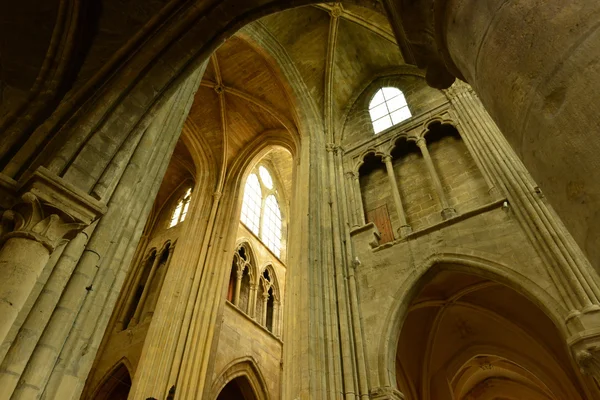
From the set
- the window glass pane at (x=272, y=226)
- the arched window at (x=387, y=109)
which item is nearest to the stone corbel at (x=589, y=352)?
the arched window at (x=387, y=109)

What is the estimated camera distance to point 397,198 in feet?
27.8

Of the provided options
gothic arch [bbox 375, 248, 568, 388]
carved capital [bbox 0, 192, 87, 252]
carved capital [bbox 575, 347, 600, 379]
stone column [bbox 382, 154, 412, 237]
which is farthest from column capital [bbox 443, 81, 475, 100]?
carved capital [bbox 0, 192, 87, 252]

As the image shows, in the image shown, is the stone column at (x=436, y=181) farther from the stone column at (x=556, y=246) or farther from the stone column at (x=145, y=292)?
the stone column at (x=145, y=292)

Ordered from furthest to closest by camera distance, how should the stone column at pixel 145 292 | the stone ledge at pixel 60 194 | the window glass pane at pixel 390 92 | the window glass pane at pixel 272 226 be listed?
the window glass pane at pixel 272 226
the stone column at pixel 145 292
the window glass pane at pixel 390 92
the stone ledge at pixel 60 194

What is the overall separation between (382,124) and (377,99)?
4.65 ft

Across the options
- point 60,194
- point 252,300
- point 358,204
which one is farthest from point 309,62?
point 60,194

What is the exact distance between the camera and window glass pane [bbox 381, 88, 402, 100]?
11.5 m

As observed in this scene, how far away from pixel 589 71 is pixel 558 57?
136 mm

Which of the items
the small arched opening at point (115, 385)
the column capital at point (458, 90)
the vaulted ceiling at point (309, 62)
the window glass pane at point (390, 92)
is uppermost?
the vaulted ceiling at point (309, 62)

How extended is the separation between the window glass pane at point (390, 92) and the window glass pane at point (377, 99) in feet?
0.41

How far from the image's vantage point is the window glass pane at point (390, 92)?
11.5 m

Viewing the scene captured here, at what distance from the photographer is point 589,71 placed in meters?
1.25

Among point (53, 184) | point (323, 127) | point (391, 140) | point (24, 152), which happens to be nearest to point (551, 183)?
point (53, 184)

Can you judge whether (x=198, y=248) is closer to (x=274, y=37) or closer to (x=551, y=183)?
(x=274, y=37)
